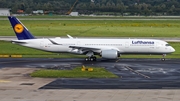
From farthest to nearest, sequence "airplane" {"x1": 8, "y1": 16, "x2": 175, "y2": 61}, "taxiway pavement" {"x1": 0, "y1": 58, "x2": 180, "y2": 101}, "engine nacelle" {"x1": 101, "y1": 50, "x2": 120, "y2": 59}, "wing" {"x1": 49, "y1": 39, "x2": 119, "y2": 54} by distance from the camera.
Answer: "airplane" {"x1": 8, "y1": 16, "x2": 175, "y2": 61} → "wing" {"x1": 49, "y1": 39, "x2": 119, "y2": 54} → "engine nacelle" {"x1": 101, "y1": 50, "x2": 120, "y2": 59} → "taxiway pavement" {"x1": 0, "y1": 58, "x2": 180, "y2": 101}

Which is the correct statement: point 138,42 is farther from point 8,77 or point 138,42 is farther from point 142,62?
point 8,77

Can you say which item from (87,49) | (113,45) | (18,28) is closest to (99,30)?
(18,28)

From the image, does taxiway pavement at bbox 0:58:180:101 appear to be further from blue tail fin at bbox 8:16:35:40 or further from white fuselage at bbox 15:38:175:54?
blue tail fin at bbox 8:16:35:40

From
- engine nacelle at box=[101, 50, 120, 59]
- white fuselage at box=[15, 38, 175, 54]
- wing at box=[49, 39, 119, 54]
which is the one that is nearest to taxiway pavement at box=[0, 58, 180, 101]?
engine nacelle at box=[101, 50, 120, 59]

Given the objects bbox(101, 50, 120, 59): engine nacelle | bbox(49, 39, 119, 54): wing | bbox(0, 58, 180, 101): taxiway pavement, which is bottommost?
bbox(0, 58, 180, 101): taxiway pavement

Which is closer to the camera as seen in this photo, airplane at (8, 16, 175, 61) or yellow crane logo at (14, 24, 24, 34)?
airplane at (8, 16, 175, 61)

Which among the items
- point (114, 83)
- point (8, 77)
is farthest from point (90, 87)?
point (8, 77)

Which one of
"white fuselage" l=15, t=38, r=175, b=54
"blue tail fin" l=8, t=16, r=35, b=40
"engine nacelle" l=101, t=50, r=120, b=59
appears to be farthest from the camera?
"blue tail fin" l=8, t=16, r=35, b=40

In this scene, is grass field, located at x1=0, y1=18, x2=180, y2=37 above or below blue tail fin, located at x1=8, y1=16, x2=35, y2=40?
below

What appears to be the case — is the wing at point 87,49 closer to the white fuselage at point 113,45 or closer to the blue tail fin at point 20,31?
the white fuselage at point 113,45

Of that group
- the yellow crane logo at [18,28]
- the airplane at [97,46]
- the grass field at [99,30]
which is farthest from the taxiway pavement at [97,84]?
the grass field at [99,30]

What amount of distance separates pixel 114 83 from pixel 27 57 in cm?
2697

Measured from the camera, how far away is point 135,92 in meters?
40.3

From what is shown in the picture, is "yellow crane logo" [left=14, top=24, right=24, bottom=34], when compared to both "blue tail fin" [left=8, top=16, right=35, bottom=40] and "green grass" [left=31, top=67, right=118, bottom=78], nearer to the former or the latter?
"blue tail fin" [left=8, top=16, right=35, bottom=40]
